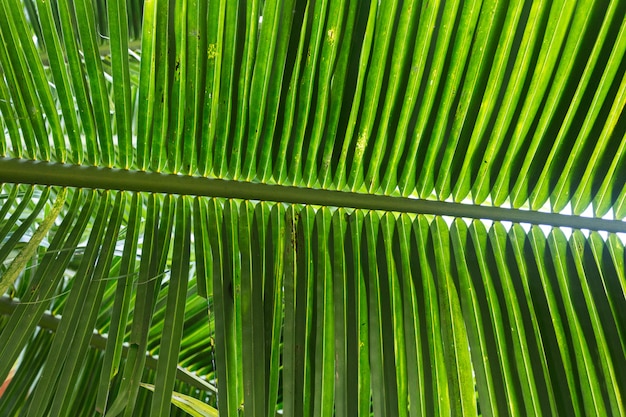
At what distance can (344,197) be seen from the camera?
2.93 feet

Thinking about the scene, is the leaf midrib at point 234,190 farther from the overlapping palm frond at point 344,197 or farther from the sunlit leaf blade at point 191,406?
the sunlit leaf blade at point 191,406

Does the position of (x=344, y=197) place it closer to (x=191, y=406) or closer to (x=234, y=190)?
(x=234, y=190)

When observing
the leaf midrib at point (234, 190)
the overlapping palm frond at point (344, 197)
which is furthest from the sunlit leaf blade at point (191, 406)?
the leaf midrib at point (234, 190)

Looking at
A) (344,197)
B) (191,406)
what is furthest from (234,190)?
(191,406)

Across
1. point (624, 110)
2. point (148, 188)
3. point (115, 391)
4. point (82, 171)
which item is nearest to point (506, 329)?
point (624, 110)

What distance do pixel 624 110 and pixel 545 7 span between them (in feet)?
0.64

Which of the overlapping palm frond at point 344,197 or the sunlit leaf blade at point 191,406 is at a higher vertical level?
the overlapping palm frond at point 344,197

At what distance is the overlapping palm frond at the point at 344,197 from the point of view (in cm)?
77

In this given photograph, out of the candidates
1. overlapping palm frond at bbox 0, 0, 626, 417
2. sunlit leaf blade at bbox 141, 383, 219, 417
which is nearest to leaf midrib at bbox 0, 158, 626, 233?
overlapping palm frond at bbox 0, 0, 626, 417

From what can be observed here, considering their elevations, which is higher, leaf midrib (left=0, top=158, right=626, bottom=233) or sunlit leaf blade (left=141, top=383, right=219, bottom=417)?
leaf midrib (left=0, top=158, right=626, bottom=233)

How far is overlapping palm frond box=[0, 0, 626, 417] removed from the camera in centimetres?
77

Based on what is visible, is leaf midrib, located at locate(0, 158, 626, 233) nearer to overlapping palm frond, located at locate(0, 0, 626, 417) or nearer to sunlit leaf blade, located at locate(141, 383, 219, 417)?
overlapping palm frond, located at locate(0, 0, 626, 417)

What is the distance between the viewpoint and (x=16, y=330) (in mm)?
772

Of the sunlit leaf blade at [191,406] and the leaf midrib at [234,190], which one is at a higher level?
the leaf midrib at [234,190]
